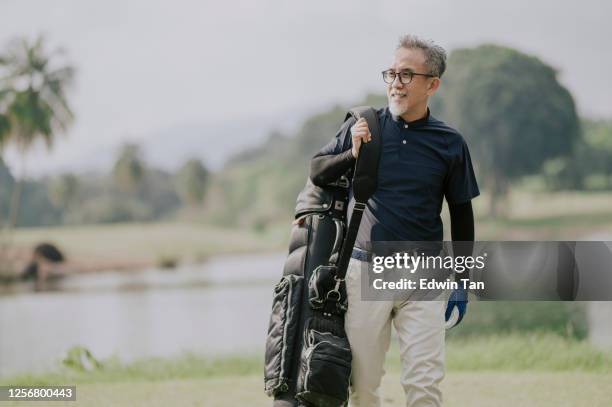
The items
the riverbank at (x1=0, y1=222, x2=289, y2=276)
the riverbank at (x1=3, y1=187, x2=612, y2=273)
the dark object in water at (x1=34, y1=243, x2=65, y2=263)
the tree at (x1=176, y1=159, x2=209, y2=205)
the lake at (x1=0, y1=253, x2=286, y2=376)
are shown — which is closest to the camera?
the lake at (x1=0, y1=253, x2=286, y2=376)

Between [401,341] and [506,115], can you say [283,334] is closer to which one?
[401,341]

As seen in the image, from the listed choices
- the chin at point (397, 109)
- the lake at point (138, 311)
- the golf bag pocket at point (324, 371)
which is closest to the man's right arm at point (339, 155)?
the chin at point (397, 109)

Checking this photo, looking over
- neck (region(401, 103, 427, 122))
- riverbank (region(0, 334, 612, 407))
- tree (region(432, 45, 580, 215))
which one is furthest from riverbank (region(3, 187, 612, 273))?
neck (region(401, 103, 427, 122))

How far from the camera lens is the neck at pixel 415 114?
3189mm

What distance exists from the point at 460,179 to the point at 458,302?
0.49 metres

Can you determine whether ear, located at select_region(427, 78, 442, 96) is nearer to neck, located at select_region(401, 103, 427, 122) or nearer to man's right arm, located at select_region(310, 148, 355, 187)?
neck, located at select_region(401, 103, 427, 122)

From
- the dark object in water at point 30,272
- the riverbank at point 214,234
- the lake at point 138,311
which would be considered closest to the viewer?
the lake at point 138,311

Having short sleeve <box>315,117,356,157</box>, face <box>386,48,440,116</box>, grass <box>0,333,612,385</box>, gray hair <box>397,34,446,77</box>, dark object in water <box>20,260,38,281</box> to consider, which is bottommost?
dark object in water <box>20,260,38,281</box>

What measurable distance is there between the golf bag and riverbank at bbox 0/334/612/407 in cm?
189

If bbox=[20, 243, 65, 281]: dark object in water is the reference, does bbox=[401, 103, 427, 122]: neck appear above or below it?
above

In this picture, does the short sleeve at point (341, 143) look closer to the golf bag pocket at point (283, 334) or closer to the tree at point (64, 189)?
the golf bag pocket at point (283, 334)

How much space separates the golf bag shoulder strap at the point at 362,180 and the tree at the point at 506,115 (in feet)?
115

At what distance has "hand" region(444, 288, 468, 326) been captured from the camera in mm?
3293

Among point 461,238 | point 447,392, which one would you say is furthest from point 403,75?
point 447,392
